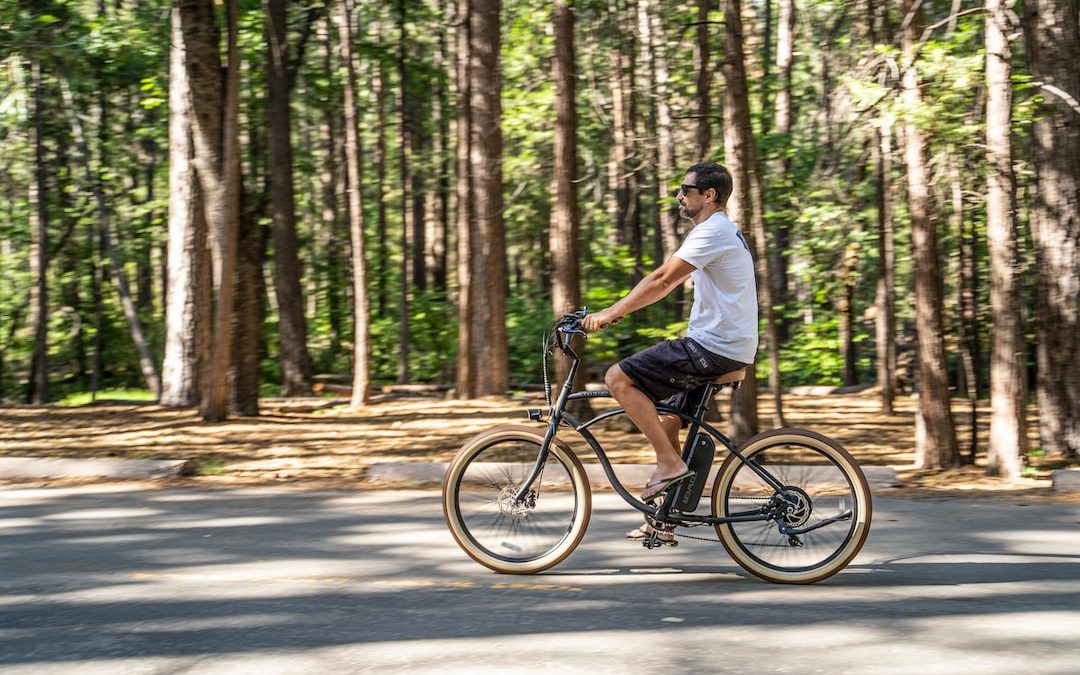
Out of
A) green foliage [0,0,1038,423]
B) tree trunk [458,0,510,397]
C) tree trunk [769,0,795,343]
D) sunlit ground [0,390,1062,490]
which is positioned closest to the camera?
sunlit ground [0,390,1062,490]

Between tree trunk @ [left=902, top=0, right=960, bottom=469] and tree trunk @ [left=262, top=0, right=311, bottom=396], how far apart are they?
11090mm

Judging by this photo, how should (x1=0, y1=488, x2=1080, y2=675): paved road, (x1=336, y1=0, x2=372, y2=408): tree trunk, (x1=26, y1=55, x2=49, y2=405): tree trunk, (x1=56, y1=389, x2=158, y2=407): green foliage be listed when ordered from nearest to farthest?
1. (x1=0, y1=488, x2=1080, y2=675): paved road
2. (x1=336, y1=0, x2=372, y2=408): tree trunk
3. (x1=26, y1=55, x2=49, y2=405): tree trunk
4. (x1=56, y1=389, x2=158, y2=407): green foliage

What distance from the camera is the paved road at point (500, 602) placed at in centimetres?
480

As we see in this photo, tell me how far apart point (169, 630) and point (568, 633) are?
6.27 feet

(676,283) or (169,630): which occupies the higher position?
(676,283)

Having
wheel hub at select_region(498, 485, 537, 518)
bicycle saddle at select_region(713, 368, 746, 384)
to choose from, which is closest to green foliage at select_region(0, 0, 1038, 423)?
bicycle saddle at select_region(713, 368, 746, 384)

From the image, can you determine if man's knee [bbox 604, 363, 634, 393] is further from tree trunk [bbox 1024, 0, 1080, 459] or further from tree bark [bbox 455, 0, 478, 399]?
tree bark [bbox 455, 0, 478, 399]

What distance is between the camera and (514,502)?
→ 6.46m

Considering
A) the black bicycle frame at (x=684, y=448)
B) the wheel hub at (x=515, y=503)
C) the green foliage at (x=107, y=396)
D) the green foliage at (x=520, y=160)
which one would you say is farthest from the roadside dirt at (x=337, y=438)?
the green foliage at (x=107, y=396)

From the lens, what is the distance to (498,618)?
17.8 ft

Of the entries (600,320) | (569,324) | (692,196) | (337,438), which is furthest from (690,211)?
(337,438)

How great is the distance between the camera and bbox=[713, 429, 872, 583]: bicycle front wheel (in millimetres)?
6125

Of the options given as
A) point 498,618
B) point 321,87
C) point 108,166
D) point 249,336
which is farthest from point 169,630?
point 108,166

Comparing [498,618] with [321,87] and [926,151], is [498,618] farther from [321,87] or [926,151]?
[321,87]
